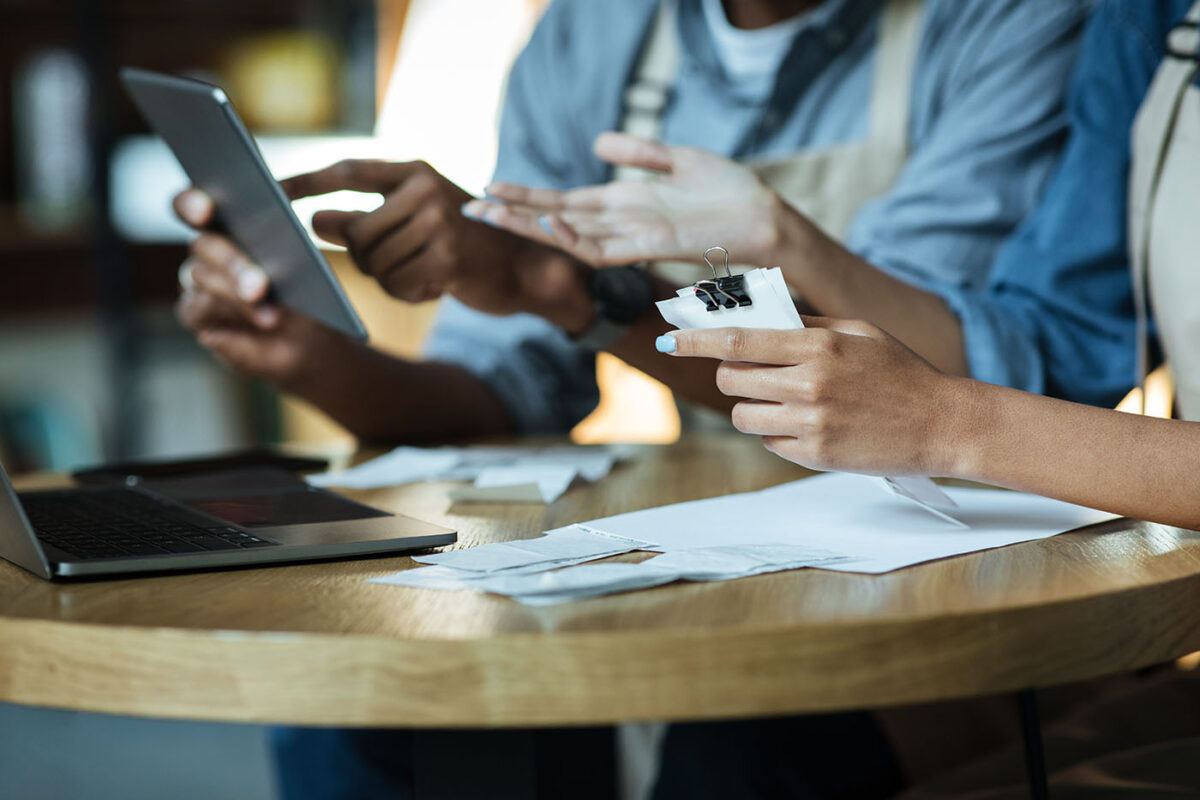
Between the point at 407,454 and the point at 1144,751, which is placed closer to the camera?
the point at 1144,751

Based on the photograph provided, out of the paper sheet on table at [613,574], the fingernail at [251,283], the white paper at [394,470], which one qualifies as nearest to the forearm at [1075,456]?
the paper sheet on table at [613,574]

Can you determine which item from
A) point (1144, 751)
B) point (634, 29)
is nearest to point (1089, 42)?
point (634, 29)

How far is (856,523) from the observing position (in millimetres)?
659

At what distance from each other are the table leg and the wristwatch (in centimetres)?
43

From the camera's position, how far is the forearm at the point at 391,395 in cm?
110

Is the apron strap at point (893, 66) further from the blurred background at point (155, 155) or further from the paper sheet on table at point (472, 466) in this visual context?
the blurred background at point (155, 155)

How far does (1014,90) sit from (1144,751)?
0.65m

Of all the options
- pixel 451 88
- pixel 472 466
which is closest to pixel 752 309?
pixel 472 466

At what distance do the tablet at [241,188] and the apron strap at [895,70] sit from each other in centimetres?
67

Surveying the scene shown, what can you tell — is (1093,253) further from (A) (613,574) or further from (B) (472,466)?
(A) (613,574)

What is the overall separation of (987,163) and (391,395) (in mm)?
615

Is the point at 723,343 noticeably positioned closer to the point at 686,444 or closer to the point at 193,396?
the point at 686,444

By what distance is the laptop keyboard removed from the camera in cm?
59

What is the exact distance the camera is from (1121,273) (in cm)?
105
